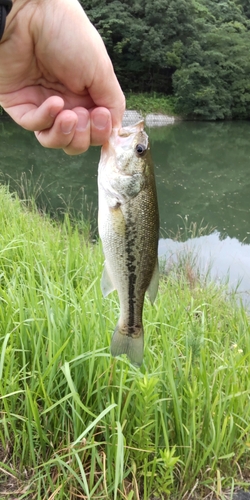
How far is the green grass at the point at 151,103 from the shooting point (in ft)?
110

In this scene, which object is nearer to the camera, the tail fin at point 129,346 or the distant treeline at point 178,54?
the tail fin at point 129,346

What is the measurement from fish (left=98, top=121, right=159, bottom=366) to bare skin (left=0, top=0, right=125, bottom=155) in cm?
14

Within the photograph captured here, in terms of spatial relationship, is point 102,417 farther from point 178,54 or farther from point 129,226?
point 178,54

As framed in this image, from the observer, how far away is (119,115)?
5.81ft

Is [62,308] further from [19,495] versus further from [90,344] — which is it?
[19,495]

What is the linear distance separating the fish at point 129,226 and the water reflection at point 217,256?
13.6 ft

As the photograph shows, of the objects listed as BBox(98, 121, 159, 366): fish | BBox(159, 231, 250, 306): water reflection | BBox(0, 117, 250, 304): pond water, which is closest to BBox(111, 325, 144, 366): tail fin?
BBox(98, 121, 159, 366): fish

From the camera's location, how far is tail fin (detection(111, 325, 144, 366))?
157 centimetres

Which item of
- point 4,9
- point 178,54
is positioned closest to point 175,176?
point 4,9

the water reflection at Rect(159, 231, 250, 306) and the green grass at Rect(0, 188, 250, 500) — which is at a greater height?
the green grass at Rect(0, 188, 250, 500)

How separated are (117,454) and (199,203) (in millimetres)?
10948

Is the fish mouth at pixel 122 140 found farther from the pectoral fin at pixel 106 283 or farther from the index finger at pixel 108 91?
the pectoral fin at pixel 106 283

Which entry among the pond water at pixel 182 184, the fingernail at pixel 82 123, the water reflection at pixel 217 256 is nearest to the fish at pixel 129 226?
the fingernail at pixel 82 123

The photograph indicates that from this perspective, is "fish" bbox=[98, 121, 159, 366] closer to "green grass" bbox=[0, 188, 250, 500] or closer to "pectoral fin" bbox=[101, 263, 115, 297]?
"pectoral fin" bbox=[101, 263, 115, 297]
